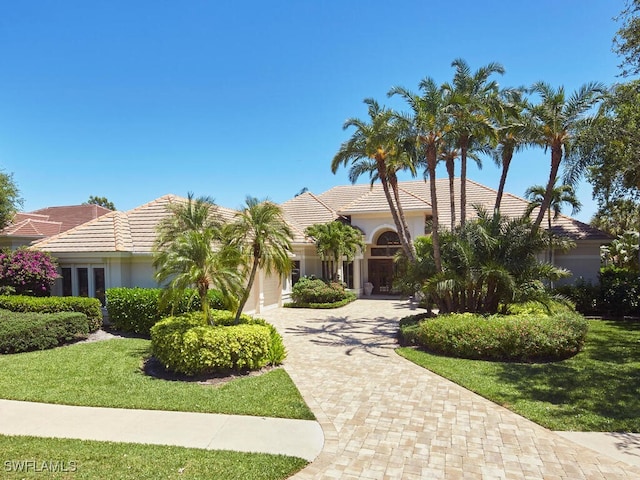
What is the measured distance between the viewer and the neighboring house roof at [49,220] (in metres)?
20.5

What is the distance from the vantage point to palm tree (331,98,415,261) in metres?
14.7

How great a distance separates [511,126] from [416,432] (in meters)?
13.3

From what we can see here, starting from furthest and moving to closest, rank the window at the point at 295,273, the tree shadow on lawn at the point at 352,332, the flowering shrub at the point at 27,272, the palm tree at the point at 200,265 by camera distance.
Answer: the window at the point at 295,273 < the flowering shrub at the point at 27,272 < the tree shadow on lawn at the point at 352,332 < the palm tree at the point at 200,265

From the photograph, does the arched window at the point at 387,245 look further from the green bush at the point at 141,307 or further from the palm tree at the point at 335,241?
the green bush at the point at 141,307

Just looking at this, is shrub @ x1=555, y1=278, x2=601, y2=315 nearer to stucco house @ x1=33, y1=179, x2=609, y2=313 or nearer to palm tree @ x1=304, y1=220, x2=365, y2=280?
stucco house @ x1=33, y1=179, x2=609, y2=313

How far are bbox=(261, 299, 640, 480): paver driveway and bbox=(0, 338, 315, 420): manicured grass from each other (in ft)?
2.27

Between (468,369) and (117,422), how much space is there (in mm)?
8179

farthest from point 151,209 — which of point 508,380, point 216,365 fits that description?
point 508,380

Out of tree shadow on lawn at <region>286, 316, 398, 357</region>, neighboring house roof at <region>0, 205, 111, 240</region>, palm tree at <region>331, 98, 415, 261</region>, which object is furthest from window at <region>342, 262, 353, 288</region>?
neighboring house roof at <region>0, 205, 111, 240</region>

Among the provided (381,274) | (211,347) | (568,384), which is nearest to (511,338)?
(568,384)

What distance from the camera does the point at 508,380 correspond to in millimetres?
9625

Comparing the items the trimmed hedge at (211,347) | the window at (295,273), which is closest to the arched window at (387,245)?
the window at (295,273)

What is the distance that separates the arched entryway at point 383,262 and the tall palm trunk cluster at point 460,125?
12190 mm

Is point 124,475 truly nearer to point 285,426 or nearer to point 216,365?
point 285,426
